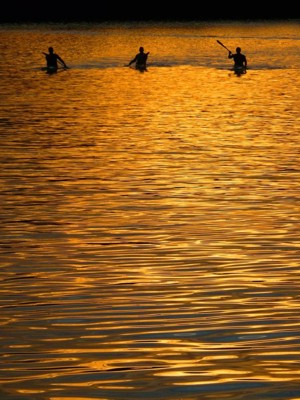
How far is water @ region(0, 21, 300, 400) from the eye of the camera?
36.3 ft

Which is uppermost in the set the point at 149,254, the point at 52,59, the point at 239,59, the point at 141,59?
the point at 149,254

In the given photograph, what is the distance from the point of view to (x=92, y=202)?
2122 centimetres

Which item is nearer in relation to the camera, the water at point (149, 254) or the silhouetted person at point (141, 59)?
the water at point (149, 254)

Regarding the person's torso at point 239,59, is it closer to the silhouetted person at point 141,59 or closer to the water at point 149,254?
the silhouetted person at point 141,59

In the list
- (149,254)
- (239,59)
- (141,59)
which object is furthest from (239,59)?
(149,254)

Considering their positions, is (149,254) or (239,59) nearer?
(149,254)

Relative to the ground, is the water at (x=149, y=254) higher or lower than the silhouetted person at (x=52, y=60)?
higher

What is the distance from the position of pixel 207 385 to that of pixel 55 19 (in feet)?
487

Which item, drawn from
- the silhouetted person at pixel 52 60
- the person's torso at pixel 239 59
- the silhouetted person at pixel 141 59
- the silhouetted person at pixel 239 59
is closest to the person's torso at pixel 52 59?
the silhouetted person at pixel 52 60

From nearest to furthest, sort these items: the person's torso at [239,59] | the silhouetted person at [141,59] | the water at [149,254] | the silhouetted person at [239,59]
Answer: the water at [149,254], the silhouetted person at [239,59], the person's torso at [239,59], the silhouetted person at [141,59]

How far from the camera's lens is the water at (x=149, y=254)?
11055mm

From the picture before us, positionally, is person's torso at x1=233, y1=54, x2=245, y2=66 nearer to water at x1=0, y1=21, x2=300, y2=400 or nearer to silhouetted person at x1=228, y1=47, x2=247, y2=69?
silhouetted person at x1=228, y1=47, x2=247, y2=69

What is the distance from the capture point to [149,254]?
16.3 meters

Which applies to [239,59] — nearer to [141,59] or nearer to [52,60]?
[141,59]
